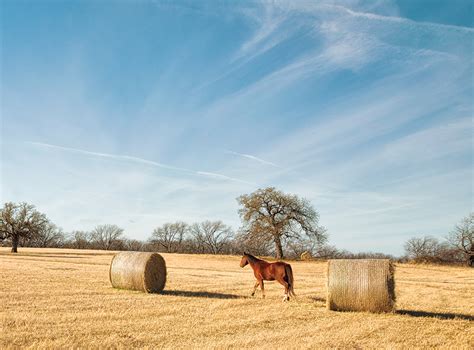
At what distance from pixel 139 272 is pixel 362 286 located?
7829mm

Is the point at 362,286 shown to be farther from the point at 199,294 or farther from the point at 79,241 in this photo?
the point at 79,241

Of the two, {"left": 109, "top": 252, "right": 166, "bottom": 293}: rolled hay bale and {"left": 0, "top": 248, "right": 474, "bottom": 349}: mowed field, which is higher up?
{"left": 109, "top": 252, "right": 166, "bottom": 293}: rolled hay bale

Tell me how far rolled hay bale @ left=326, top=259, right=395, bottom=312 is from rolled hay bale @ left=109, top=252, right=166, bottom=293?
257 inches

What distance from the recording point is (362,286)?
40.0ft

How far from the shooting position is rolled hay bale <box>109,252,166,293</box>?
15516 mm

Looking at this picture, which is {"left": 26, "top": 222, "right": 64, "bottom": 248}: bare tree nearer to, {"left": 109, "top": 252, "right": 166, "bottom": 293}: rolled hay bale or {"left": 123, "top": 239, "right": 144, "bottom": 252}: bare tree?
{"left": 123, "top": 239, "right": 144, "bottom": 252}: bare tree

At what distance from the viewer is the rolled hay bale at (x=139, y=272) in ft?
50.9

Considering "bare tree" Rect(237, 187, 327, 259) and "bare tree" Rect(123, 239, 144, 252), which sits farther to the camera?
"bare tree" Rect(123, 239, 144, 252)

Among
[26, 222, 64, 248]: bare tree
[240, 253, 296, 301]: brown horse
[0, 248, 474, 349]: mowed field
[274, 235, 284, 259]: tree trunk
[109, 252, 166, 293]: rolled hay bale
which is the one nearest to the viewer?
[0, 248, 474, 349]: mowed field

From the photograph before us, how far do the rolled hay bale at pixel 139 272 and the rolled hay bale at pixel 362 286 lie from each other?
6526 millimetres

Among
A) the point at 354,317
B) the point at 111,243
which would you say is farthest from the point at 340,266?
the point at 111,243

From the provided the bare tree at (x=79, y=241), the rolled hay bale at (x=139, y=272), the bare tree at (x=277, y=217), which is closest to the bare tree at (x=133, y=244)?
Result: the bare tree at (x=79, y=241)

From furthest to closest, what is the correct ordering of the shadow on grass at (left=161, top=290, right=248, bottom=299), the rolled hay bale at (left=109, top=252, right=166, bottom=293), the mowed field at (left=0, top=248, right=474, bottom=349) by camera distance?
the rolled hay bale at (left=109, top=252, right=166, bottom=293)
the shadow on grass at (left=161, top=290, right=248, bottom=299)
the mowed field at (left=0, top=248, right=474, bottom=349)

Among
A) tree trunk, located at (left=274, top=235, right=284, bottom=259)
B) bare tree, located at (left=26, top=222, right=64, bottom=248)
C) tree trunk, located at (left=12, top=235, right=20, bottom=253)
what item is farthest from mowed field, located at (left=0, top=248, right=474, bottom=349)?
bare tree, located at (left=26, top=222, right=64, bottom=248)
